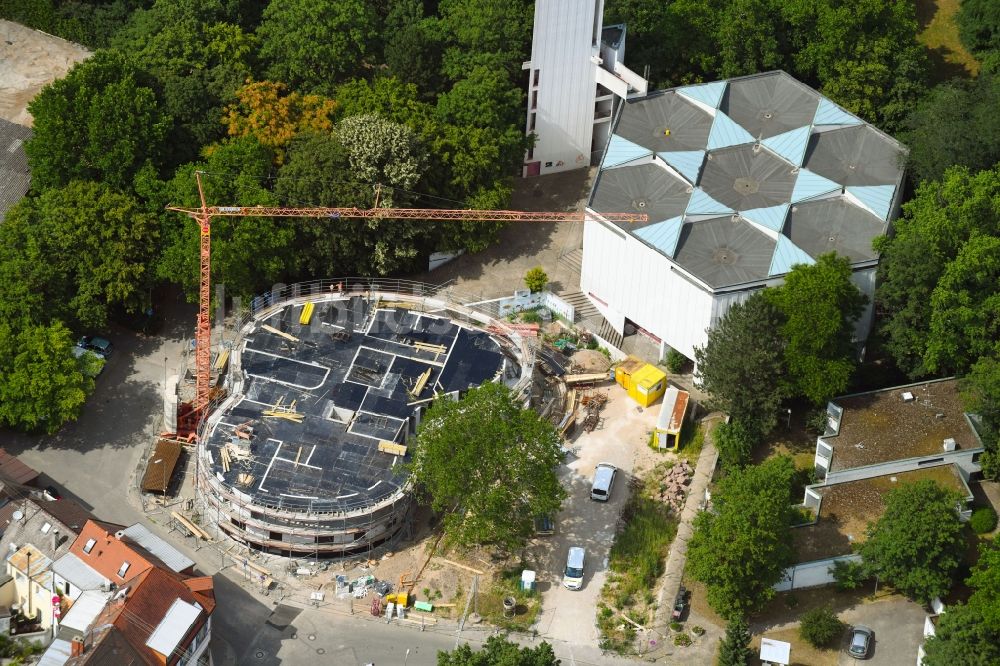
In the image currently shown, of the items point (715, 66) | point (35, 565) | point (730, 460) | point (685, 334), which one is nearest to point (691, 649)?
point (730, 460)

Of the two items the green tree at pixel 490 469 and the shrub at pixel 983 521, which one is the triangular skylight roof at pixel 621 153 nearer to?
the green tree at pixel 490 469

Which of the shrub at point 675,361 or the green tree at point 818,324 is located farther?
the shrub at point 675,361

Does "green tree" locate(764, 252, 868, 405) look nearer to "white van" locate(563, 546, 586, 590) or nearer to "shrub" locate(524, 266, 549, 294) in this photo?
"white van" locate(563, 546, 586, 590)

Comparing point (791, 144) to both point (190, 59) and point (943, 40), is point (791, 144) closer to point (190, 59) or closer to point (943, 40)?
point (943, 40)

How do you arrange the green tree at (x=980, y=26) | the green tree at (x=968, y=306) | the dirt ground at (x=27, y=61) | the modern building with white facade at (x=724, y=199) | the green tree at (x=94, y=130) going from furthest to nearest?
1. the green tree at (x=980, y=26)
2. the dirt ground at (x=27, y=61)
3. the green tree at (x=94, y=130)
4. the modern building with white facade at (x=724, y=199)
5. the green tree at (x=968, y=306)

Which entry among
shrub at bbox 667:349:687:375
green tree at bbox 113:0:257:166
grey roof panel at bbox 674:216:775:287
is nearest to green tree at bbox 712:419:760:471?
shrub at bbox 667:349:687:375

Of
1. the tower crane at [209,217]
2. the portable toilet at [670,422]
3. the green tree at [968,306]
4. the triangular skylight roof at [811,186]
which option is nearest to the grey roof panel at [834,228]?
the triangular skylight roof at [811,186]

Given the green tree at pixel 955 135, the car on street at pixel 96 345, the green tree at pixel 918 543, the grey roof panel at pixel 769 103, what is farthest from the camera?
the grey roof panel at pixel 769 103

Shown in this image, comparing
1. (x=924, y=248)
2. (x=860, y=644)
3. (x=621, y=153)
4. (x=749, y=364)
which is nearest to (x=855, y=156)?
(x=924, y=248)
